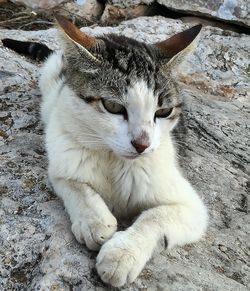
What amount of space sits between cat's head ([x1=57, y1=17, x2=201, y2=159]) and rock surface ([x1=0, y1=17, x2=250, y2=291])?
0.52m

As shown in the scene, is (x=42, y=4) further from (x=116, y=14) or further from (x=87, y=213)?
(x=87, y=213)

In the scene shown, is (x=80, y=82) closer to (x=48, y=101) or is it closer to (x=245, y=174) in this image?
(x=48, y=101)

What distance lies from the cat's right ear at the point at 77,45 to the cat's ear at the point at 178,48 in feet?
1.28

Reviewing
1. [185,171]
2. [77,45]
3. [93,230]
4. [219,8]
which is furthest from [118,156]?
[219,8]

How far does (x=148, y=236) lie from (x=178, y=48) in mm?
1079

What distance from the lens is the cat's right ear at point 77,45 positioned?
111 inches

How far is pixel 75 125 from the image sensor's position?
9.55 feet

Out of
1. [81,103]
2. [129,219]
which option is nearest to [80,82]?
[81,103]

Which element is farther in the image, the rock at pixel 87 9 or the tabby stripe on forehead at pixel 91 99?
the rock at pixel 87 9

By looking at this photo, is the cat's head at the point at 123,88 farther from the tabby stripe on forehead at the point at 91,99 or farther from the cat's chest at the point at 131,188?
the cat's chest at the point at 131,188

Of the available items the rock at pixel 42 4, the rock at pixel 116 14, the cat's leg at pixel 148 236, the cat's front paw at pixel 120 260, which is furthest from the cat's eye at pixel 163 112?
the rock at pixel 42 4

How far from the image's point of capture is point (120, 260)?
236 centimetres

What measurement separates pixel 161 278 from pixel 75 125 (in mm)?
926

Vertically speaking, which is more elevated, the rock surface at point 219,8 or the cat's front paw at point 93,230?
the rock surface at point 219,8
